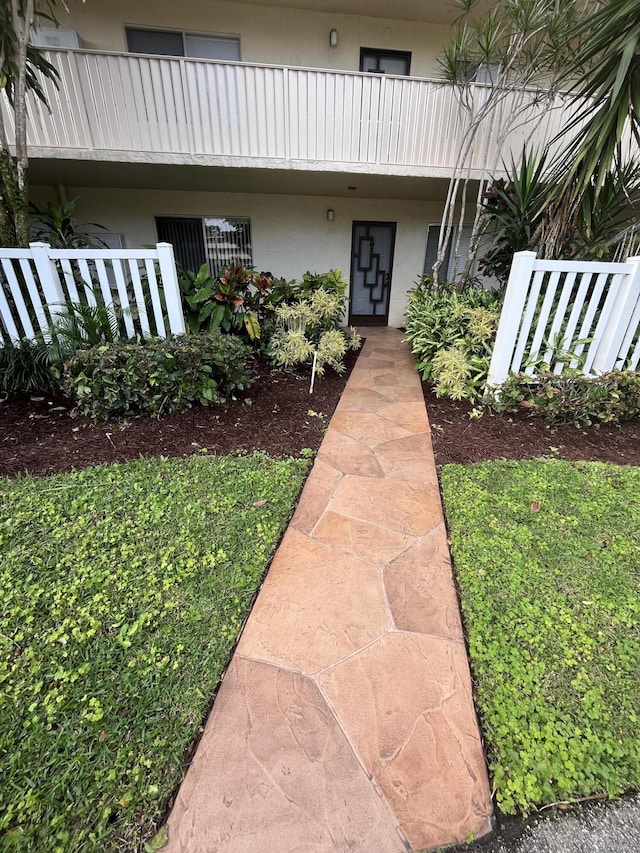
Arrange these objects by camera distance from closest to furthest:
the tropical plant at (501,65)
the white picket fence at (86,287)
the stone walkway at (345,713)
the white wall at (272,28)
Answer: the stone walkway at (345,713) < the white picket fence at (86,287) < the tropical plant at (501,65) < the white wall at (272,28)

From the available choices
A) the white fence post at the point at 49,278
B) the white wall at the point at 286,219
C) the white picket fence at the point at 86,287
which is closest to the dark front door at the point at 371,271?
the white wall at the point at 286,219

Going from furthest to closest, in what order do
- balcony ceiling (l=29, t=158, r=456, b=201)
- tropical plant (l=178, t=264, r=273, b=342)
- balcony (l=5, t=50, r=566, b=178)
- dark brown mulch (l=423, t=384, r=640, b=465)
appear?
balcony ceiling (l=29, t=158, r=456, b=201) → balcony (l=5, t=50, r=566, b=178) → tropical plant (l=178, t=264, r=273, b=342) → dark brown mulch (l=423, t=384, r=640, b=465)

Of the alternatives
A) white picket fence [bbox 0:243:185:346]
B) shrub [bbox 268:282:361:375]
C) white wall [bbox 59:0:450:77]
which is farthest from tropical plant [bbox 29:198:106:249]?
white wall [bbox 59:0:450:77]

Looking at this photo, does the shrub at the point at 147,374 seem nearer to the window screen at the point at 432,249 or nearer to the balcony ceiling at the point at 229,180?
the balcony ceiling at the point at 229,180

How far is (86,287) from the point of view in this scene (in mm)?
3609

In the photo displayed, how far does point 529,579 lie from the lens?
1.78m

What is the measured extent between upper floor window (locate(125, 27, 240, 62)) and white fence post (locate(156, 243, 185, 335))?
4536mm

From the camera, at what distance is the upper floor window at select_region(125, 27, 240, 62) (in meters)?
5.52

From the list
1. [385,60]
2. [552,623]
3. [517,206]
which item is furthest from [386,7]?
[552,623]

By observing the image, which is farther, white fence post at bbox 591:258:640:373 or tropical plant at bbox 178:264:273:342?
tropical plant at bbox 178:264:273:342

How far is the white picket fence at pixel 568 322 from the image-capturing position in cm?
326

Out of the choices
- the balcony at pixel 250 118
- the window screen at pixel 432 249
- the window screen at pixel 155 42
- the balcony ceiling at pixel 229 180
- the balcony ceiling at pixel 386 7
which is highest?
the balcony ceiling at pixel 386 7

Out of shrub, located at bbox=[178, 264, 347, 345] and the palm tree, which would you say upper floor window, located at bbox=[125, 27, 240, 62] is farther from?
the palm tree

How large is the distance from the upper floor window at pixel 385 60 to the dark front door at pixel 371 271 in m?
2.24
